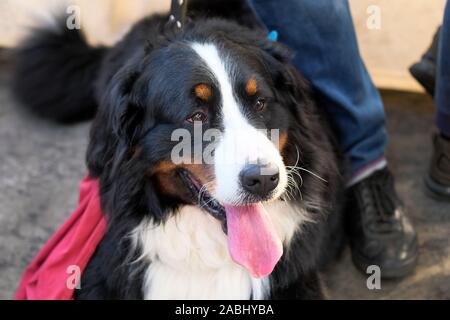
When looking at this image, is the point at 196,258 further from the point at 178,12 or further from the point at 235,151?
the point at 178,12

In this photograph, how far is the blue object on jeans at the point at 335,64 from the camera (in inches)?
76.0

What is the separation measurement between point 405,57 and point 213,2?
3.45 ft

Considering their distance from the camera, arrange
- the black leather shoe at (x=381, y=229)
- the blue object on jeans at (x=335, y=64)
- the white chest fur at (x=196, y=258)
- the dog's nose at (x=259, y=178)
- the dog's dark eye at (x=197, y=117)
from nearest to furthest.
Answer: the dog's nose at (x=259, y=178)
the dog's dark eye at (x=197, y=117)
the white chest fur at (x=196, y=258)
the blue object on jeans at (x=335, y=64)
the black leather shoe at (x=381, y=229)

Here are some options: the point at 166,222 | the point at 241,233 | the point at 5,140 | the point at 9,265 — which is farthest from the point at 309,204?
the point at 5,140

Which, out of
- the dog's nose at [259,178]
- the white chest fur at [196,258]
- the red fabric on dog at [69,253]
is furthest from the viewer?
the red fabric on dog at [69,253]

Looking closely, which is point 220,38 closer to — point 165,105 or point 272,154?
point 165,105

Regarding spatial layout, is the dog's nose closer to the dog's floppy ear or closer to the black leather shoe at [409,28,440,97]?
the dog's floppy ear

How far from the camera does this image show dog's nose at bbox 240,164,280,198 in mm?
1441

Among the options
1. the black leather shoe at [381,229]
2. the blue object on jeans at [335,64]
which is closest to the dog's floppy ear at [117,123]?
the blue object on jeans at [335,64]

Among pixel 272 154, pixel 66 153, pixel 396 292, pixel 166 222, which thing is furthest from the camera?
pixel 66 153

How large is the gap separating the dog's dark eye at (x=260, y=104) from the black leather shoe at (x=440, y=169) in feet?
3.10

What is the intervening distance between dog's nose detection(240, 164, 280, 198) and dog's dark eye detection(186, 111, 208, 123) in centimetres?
19

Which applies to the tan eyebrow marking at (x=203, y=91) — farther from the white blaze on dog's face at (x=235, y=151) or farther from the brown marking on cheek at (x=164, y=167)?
the brown marking on cheek at (x=164, y=167)

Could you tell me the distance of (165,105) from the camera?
1570 millimetres
